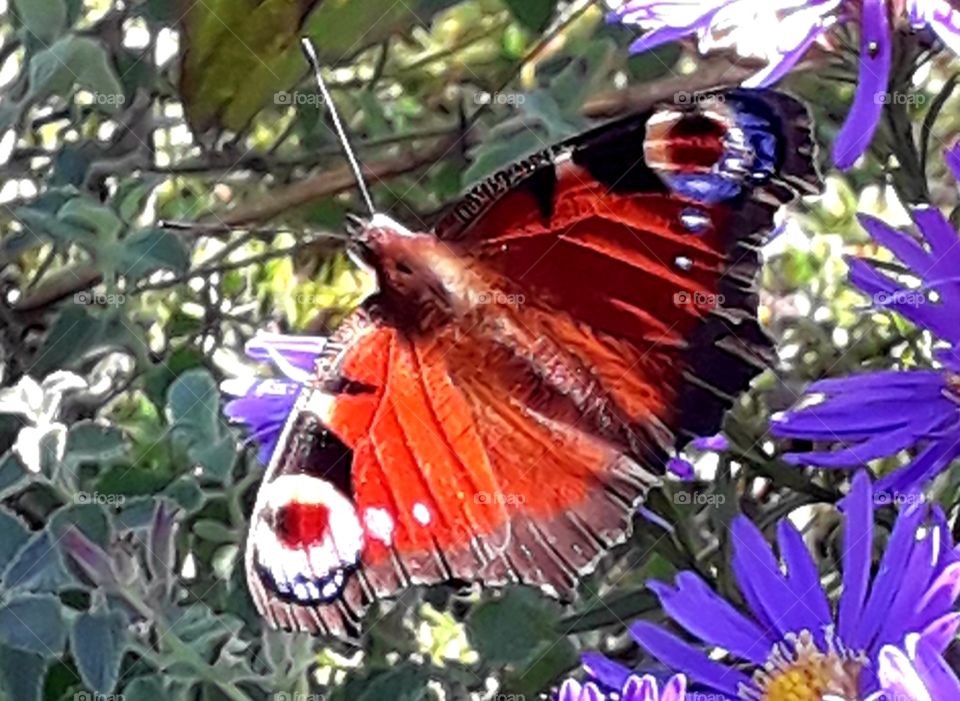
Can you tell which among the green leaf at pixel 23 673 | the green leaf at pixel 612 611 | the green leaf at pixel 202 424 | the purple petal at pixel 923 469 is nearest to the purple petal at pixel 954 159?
the purple petal at pixel 923 469

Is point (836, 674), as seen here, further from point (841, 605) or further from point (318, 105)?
point (318, 105)

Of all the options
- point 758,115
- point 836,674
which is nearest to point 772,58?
point 758,115

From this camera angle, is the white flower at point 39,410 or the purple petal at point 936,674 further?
the white flower at point 39,410

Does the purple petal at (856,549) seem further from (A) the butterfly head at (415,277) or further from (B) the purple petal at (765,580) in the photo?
(A) the butterfly head at (415,277)

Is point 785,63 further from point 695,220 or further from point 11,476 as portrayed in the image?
point 11,476
